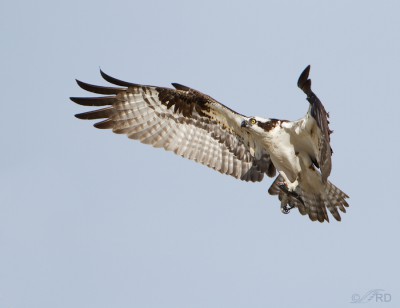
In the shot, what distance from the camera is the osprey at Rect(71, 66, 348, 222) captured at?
42.4ft

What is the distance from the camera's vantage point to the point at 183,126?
13562mm

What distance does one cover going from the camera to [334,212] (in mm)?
13195

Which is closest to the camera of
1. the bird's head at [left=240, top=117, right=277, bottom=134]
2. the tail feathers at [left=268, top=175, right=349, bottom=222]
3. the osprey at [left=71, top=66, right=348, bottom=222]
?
the bird's head at [left=240, top=117, right=277, bottom=134]

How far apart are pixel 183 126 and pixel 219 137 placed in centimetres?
57

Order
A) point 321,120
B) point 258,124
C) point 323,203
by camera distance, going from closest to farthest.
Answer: point 321,120
point 258,124
point 323,203

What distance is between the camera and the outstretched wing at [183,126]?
13.4m

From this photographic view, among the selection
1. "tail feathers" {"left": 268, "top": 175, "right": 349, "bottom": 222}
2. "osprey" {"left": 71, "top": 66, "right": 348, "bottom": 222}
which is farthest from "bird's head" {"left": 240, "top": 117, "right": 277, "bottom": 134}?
"tail feathers" {"left": 268, "top": 175, "right": 349, "bottom": 222}

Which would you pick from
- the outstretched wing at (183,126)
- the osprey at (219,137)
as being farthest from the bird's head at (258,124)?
the outstretched wing at (183,126)

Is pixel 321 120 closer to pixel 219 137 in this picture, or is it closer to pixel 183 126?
pixel 219 137

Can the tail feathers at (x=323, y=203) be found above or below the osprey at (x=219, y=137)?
below

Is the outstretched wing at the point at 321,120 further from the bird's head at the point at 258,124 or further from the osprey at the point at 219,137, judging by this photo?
the osprey at the point at 219,137

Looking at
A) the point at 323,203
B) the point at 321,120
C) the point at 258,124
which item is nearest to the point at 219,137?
the point at 258,124

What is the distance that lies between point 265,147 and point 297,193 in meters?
0.83

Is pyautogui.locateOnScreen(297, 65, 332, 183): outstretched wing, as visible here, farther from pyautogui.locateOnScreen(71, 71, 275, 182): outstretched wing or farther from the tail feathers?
pyautogui.locateOnScreen(71, 71, 275, 182): outstretched wing
